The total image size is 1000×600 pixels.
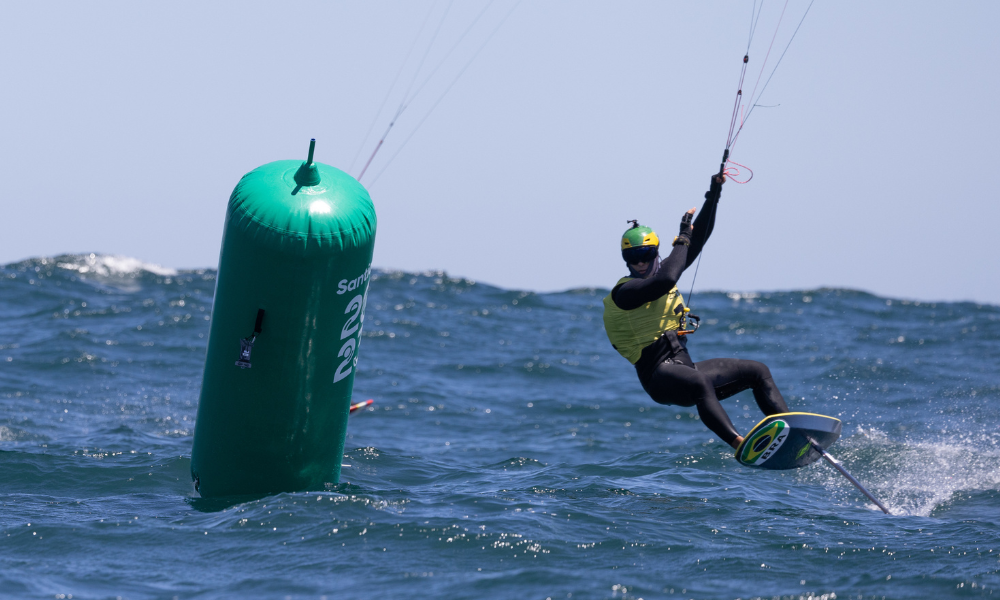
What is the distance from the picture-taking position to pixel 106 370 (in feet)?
44.4

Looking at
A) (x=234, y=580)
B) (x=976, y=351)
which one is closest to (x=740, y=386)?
(x=234, y=580)

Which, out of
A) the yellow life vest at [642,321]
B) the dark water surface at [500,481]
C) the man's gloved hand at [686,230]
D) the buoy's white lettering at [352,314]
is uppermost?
the man's gloved hand at [686,230]

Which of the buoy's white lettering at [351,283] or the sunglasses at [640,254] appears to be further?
the sunglasses at [640,254]

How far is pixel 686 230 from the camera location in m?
6.40

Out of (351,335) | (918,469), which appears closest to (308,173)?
(351,335)

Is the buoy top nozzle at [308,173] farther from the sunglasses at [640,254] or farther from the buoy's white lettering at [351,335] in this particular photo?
the sunglasses at [640,254]

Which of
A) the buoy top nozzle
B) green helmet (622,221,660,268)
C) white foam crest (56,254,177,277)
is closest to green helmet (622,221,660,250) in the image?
green helmet (622,221,660,268)

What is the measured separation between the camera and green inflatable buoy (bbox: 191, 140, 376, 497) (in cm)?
559

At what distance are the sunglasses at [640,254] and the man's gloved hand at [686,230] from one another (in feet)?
0.67

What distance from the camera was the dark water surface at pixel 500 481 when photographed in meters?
4.82

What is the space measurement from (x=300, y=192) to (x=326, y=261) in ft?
1.48

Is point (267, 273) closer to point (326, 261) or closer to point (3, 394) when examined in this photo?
point (326, 261)

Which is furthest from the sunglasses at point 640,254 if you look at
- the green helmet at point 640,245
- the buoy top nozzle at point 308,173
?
the buoy top nozzle at point 308,173

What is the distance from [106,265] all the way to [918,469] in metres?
20.8
